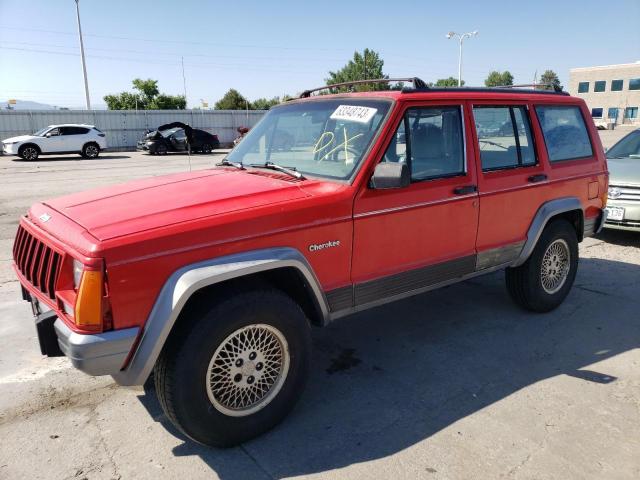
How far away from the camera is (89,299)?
7.94ft

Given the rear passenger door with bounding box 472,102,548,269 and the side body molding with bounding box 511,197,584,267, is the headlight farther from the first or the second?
the side body molding with bounding box 511,197,584,267

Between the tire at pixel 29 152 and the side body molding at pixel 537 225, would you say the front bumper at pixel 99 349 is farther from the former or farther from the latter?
the tire at pixel 29 152

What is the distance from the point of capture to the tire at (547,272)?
15.1ft

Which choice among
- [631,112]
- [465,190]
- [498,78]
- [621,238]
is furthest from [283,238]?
[498,78]

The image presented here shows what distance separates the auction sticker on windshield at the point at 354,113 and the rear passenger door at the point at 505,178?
37.9 inches

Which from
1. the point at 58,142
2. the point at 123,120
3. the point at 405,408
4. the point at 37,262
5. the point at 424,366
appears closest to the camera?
the point at 37,262

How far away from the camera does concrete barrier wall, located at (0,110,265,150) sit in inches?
1091

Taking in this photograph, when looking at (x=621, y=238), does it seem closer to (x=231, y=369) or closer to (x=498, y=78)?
(x=231, y=369)

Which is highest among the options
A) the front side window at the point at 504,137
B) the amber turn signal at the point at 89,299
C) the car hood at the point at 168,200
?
the front side window at the point at 504,137

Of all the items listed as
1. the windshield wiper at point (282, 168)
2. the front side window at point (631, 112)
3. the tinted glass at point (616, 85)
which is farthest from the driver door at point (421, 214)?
the tinted glass at point (616, 85)

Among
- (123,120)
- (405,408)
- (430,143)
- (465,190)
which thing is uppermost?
(123,120)

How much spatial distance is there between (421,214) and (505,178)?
100cm

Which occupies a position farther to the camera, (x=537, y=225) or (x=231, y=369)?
(x=537, y=225)

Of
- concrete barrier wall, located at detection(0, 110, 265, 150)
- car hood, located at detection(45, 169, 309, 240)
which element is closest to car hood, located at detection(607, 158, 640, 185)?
car hood, located at detection(45, 169, 309, 240)
